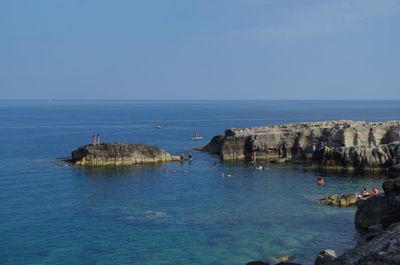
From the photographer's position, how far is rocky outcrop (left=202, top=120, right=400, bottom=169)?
253ft

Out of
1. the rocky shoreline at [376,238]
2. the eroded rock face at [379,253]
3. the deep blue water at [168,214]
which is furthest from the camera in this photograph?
the deep blue water at [168,214]

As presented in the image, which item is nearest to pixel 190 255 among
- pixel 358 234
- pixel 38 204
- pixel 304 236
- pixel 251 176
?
pixel 304 236

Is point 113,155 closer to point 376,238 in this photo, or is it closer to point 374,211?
point 374,211

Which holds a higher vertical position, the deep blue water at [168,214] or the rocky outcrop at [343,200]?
the rocky outcrop at [343,200]

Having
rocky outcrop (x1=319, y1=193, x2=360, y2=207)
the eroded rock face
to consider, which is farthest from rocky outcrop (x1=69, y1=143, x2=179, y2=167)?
the eroded rock face

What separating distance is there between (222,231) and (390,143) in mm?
42609

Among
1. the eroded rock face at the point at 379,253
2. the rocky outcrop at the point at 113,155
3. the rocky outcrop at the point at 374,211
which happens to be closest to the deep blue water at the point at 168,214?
the rocky outcrop at the point at 374,211

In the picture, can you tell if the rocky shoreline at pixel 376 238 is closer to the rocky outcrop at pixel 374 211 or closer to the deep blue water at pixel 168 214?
the rocky outcrop at pixel 374 211

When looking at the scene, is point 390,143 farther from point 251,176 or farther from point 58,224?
point 58,224

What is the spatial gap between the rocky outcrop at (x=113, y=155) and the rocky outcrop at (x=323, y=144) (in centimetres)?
1378

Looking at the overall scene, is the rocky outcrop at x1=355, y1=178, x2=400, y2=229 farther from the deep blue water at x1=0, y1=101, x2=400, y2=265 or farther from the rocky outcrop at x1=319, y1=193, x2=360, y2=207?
the rocky outcrop at x1=319, y1=193, x2=360, y2=207

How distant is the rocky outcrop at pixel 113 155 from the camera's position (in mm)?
82500

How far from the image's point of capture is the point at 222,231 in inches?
1763

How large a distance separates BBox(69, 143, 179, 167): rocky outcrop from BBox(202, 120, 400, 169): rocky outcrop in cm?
1378
